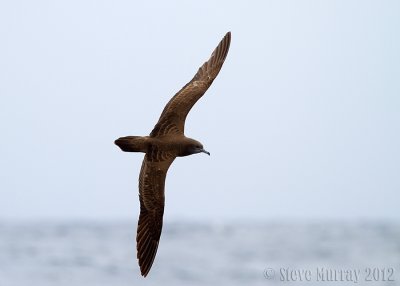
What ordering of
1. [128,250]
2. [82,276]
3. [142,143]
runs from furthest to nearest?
[128,250]
[82,276]
[142,143]

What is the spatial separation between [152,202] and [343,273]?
14.2m

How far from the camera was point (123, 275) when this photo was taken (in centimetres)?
2461

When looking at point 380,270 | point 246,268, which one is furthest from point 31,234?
point 380,270

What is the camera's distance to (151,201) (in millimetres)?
13141

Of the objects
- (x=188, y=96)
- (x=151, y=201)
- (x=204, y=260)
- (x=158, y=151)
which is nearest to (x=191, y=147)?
(x=158, y=151)

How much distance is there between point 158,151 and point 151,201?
0.90m

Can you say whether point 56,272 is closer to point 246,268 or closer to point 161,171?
point 246,268

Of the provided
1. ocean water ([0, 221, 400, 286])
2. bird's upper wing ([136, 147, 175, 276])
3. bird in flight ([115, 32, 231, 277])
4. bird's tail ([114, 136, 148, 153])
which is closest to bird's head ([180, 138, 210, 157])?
bird in flight ([115, 32, 231, 277])

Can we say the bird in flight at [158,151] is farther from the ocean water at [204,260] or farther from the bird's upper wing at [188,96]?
the ocean water at [204,260]

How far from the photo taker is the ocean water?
2409 cm

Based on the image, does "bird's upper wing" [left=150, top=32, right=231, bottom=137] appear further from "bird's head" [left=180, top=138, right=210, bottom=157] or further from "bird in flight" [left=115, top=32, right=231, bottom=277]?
"bird's head" [left=180, top=138, right=210, bottom=157]

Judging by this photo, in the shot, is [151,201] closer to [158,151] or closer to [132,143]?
[158,151]

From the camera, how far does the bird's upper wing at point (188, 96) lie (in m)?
12.9

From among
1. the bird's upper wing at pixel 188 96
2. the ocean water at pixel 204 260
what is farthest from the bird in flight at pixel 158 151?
the ocean water at pixel 204 260
